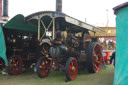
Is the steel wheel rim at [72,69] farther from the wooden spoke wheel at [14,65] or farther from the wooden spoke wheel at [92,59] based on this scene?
the wooden spoke wheel at [14,65]

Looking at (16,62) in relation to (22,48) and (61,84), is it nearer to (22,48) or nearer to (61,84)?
(22,48)

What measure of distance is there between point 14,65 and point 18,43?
4.33 feet

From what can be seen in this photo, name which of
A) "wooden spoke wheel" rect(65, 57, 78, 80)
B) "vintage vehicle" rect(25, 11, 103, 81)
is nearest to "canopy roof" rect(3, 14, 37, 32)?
"vintage vehicle" rect(25, 11, 103, 81)

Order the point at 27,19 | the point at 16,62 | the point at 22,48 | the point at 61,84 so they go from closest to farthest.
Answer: the point at 61,84 → the point at 27,19 → the point at 16,62 → the point at 22,48

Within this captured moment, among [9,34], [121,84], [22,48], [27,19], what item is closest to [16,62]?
[22,48]

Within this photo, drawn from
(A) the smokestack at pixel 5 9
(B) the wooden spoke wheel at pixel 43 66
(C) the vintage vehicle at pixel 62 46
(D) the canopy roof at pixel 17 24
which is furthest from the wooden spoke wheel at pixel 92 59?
(A) the smokestack at pixel 5 9

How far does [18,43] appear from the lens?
22.8 feet

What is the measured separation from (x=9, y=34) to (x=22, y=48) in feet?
2.87

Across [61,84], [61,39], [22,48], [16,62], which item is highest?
[61,39]

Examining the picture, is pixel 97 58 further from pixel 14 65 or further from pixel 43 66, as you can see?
pixel 14 65

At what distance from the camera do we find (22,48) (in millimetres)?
6957

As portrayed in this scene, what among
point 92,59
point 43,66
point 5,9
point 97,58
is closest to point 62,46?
point 43,66

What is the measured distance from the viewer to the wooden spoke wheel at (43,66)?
5.24 metres

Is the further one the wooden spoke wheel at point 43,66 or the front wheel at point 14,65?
the front wheel at point 14,65
